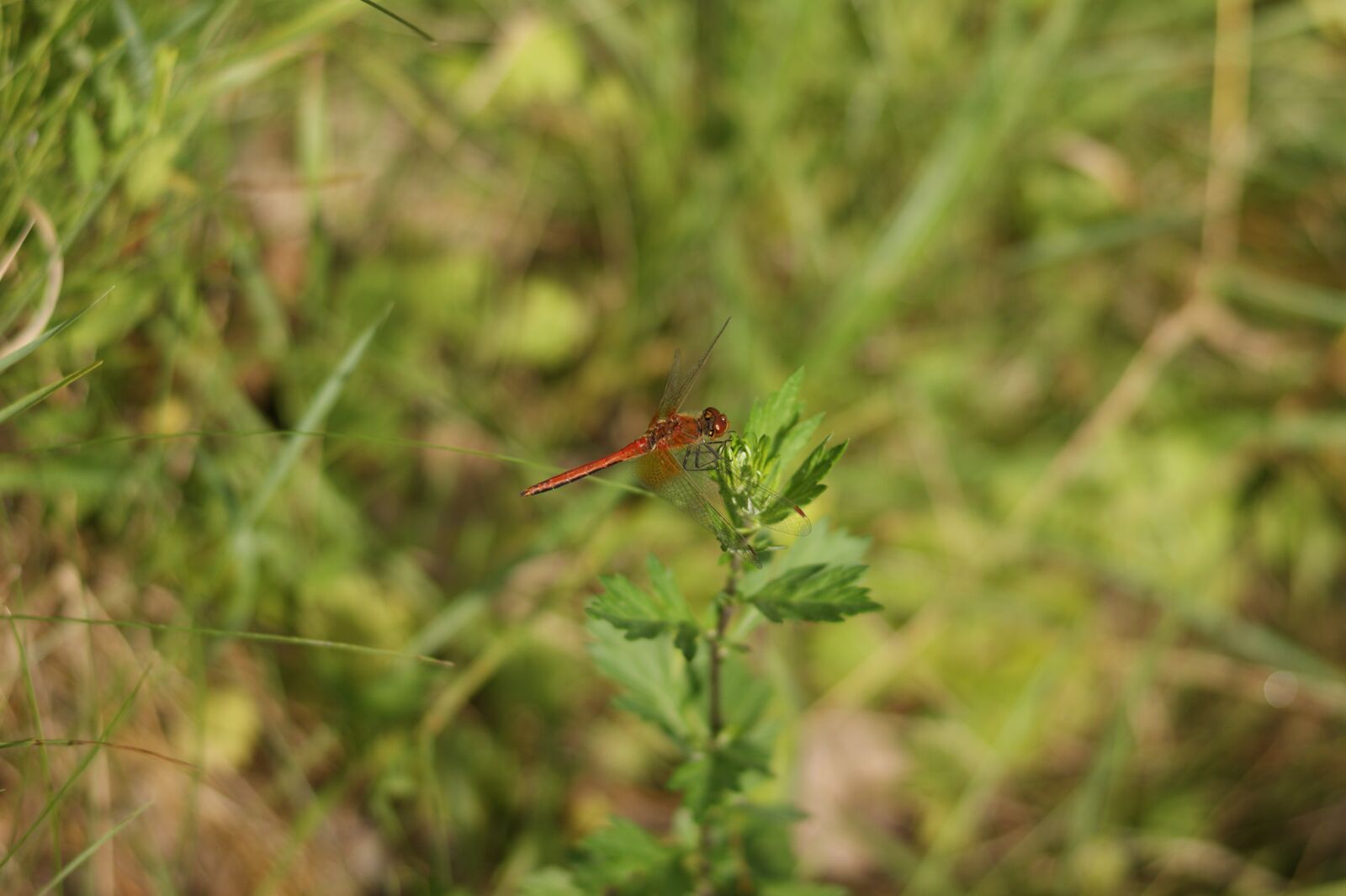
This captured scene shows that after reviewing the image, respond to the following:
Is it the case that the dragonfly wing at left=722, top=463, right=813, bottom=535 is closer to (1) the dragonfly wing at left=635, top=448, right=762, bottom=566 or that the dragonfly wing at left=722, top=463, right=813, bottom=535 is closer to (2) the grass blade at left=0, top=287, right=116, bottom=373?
(1) the dragonfly wing at left=635, top=448, right=762, bottom=566

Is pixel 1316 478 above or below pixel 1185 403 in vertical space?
below

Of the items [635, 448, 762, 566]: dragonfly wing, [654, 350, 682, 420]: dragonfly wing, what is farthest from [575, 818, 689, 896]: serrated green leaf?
[654, 350, 682, 420]: dragonfly wing

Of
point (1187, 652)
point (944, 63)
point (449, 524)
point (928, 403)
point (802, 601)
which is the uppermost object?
point (944, 63)

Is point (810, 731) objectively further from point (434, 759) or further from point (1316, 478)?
point (1316, 478)

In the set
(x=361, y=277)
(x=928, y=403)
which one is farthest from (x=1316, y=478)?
(x=361, y=277)

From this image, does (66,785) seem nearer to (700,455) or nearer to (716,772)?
(716,772)
